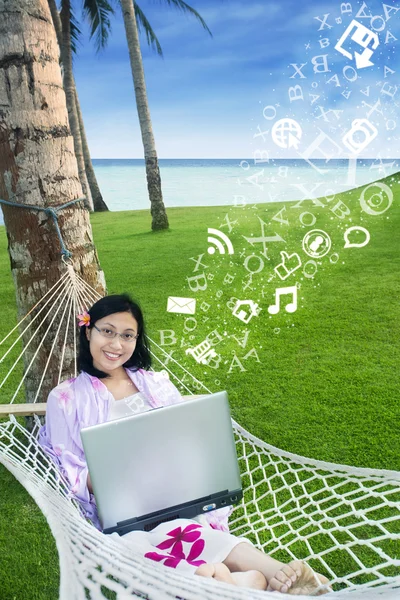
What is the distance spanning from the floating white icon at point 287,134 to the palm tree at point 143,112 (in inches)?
170

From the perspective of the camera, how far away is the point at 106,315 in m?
1.67

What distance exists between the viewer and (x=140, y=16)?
9633 mm

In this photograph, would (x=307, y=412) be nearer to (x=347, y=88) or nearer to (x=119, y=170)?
(x=347, y=88)

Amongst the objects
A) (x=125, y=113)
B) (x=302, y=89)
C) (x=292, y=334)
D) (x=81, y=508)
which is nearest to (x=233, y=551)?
(x=81, y=508)

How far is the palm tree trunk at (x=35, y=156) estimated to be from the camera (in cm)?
186

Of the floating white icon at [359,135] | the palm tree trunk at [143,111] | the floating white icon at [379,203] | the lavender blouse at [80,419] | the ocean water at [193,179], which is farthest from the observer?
the floating white icon at [379,203]

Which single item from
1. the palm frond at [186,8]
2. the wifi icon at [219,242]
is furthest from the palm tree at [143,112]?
the palm frond at [186,8]

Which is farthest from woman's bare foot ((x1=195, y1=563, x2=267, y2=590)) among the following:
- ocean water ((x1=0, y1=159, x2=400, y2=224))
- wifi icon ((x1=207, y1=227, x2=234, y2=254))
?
wifi icon ((x1=207, y1=227, x2=234, y2=254))

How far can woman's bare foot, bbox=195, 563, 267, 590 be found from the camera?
1207 millimetres

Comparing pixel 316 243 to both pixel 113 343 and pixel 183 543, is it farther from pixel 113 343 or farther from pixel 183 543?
pixel 183 543

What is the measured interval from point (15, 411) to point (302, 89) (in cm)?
160

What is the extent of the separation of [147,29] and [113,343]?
9372 mm

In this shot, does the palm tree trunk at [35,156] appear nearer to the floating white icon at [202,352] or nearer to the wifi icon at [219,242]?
the floating white icon at [202,352]

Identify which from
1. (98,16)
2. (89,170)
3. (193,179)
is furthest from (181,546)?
(193,179)
